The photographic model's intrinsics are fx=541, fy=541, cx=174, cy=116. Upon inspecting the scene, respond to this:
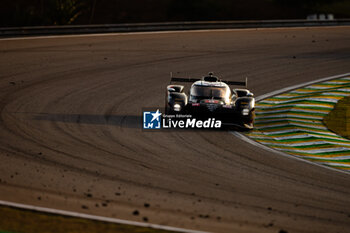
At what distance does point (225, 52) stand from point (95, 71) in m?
7.54

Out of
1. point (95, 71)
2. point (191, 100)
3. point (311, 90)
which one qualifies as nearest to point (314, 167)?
point (191, 100)

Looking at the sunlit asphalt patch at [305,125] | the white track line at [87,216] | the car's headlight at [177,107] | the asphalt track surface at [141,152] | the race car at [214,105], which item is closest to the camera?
the white track line at [87,216]

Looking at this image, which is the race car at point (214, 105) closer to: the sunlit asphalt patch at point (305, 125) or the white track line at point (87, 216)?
the sunlit asphalt patch at point (305, 125)

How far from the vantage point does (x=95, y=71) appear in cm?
2411

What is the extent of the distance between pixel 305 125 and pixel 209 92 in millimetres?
3441

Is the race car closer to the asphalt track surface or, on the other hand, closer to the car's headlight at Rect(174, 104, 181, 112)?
the car's headlight at Rect(174, 104, 181, 112)

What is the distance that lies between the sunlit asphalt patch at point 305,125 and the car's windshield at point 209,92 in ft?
5.01

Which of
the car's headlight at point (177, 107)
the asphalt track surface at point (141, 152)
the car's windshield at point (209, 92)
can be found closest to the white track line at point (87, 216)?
the asphalt track surface at point (141, 152)

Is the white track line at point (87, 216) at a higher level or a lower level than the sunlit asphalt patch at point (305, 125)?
lower

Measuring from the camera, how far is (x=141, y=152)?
14.0 meters

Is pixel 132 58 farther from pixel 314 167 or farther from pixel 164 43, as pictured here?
pixel 314 167

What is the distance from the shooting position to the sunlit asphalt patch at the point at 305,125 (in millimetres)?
15075

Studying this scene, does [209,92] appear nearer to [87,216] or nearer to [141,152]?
[141,152]

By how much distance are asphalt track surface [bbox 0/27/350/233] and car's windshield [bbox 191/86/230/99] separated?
3.90ft
